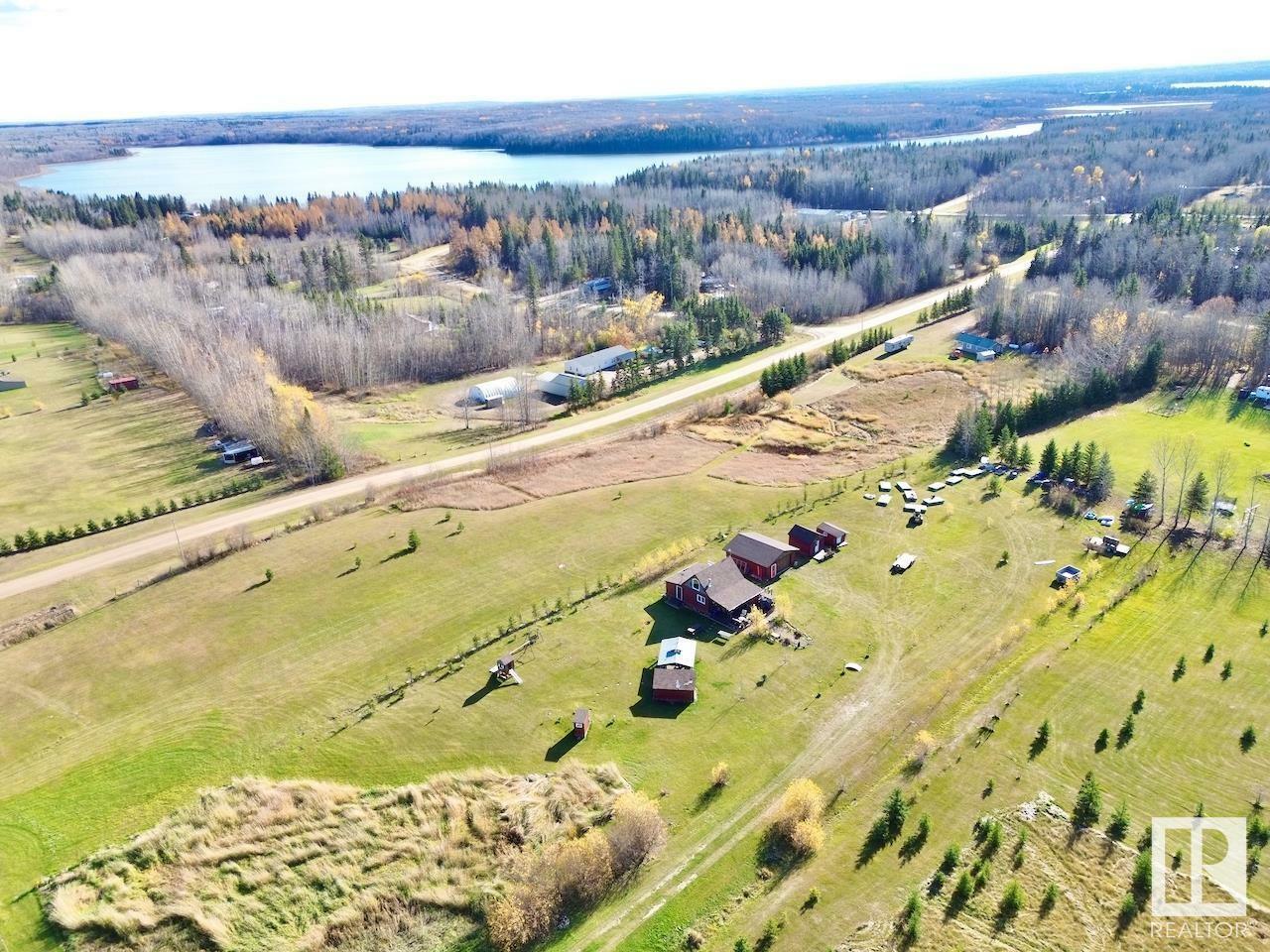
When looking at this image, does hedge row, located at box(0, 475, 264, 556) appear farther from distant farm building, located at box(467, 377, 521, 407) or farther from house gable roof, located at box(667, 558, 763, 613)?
house gable roof, located at box(667, 558, 763, 613)

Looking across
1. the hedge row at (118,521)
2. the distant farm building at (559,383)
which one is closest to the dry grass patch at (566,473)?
the hedge row at (118,521)

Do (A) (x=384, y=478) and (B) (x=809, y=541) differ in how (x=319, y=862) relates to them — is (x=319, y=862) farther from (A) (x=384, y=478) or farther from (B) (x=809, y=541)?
(A) (x=384, y=478)

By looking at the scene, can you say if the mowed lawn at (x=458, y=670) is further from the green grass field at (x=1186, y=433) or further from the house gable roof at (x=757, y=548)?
the green grass field at (x=1186, y=433)

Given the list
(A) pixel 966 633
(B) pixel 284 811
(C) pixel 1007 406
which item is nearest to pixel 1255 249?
(C) pixel 1007 406

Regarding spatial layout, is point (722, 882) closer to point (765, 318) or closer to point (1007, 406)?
point (1007, 406)

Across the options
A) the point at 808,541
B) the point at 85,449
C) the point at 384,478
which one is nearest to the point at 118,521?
the point at 384,478

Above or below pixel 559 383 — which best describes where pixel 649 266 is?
above
